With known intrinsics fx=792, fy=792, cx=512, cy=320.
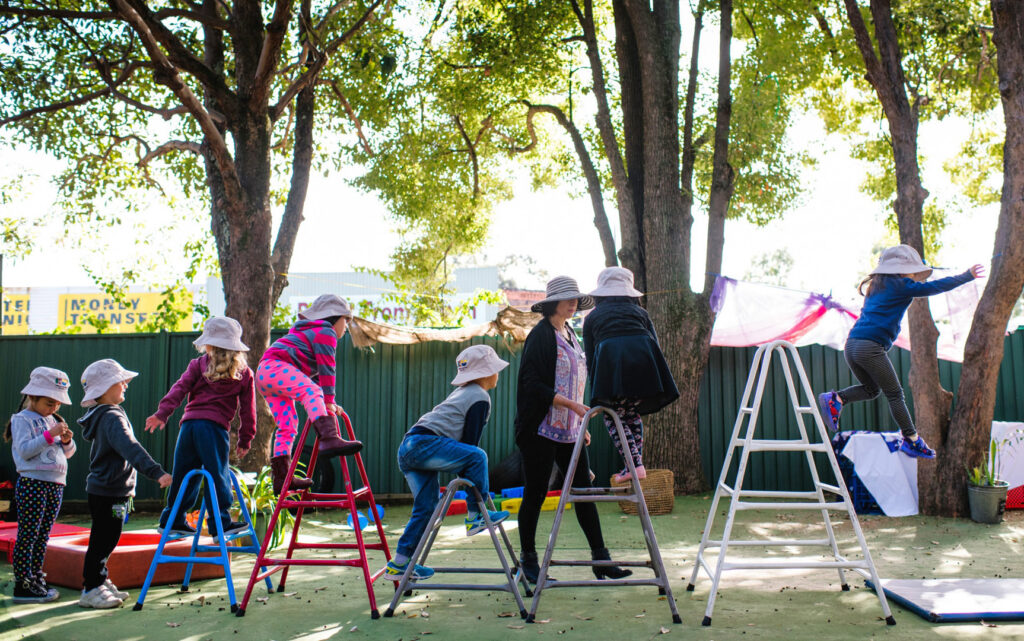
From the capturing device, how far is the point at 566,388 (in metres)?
4.59

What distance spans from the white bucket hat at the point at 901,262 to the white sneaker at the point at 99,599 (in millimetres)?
4972

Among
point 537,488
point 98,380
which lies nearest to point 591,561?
point 537,488

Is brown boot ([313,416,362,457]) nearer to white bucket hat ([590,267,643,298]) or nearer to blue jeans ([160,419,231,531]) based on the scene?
blue jeans ([160,419,231,531])

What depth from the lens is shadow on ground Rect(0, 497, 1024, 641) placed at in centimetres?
376

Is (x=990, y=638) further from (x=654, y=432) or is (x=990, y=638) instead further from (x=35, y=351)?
(x=35, y=351)

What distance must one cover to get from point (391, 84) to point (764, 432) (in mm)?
6762

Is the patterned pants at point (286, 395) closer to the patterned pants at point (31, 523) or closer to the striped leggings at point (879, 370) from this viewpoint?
the patterned pants at point (31, 523)

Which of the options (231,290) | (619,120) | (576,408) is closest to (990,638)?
(576,408)

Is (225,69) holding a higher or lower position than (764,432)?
higher

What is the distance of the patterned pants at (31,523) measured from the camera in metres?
4.59

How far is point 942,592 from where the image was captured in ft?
13.9

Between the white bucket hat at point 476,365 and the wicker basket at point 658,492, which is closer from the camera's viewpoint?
the white bucket hat at point 476,365

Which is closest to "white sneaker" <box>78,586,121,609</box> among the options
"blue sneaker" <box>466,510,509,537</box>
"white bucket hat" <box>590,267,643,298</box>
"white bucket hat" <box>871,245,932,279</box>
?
"blue sneaker" <box>466,510,509,537</box>

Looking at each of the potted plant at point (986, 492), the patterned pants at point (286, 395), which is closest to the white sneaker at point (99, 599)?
the patterned pants at point (286, 395)
